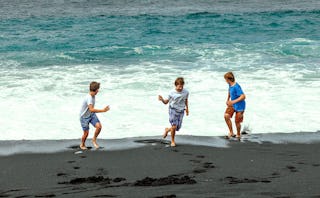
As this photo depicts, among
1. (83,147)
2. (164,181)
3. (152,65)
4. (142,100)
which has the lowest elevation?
(164,181)

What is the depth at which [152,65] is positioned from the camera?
1877cm

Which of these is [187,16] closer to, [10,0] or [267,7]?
[267,7]

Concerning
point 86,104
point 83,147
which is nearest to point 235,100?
point 86,104

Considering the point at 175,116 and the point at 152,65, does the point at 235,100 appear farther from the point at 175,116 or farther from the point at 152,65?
the point at 152,65

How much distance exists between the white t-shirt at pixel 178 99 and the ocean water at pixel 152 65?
1543mm

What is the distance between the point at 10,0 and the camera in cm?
4384

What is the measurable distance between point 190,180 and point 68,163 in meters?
2.07

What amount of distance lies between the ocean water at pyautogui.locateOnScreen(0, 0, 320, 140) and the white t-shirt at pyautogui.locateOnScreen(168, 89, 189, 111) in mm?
1543

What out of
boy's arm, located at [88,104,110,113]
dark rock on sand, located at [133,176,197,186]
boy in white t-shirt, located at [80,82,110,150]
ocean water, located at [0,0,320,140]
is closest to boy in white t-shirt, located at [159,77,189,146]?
boy's arm, located at [88,104,110,113]

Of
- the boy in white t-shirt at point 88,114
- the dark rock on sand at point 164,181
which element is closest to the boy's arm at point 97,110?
the boy in white t-shirt at point 88,114

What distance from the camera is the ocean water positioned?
38.5ft

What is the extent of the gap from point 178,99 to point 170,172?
67.4 inches

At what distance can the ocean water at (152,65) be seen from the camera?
11.7m

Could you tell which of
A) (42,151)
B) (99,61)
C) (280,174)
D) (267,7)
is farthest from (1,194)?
(267,7)
